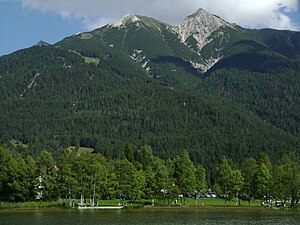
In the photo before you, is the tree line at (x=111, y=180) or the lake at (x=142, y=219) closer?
the lake at (x=142, y=219)

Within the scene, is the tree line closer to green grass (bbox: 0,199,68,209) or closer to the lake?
green grass (bbox: 0,199,68,209)

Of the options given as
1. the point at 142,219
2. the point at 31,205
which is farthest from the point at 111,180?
the point at 142,219

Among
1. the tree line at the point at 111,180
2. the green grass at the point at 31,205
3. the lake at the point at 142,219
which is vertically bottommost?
the lake at the point at 142,219

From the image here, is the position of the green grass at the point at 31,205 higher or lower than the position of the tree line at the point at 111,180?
lower

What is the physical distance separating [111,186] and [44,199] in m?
16.9

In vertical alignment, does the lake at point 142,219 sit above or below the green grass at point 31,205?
below

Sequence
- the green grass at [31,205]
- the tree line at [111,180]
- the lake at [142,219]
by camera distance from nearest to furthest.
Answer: the lake at [142,219] < the green grass at [31,205] < the tree line at [111,180]

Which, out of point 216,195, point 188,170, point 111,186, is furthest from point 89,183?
point 216,195

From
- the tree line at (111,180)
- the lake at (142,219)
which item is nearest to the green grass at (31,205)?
the tree line at (111,180)

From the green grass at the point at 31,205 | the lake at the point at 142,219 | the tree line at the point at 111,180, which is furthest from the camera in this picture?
the tree line at the point at 111,180

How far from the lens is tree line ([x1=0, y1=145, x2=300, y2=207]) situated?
12581 cm

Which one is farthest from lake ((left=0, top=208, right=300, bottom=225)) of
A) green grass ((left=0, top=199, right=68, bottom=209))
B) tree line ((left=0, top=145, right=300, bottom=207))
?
tree line ((left=0, top=145, right=300, bottom=207))

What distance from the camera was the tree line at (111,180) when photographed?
125812mm

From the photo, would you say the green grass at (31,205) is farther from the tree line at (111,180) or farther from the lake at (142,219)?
the lake at (142,219)
